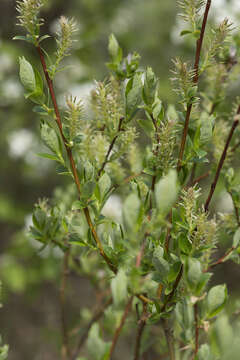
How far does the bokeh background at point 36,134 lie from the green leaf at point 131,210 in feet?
4.27

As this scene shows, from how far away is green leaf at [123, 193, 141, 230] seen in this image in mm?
266

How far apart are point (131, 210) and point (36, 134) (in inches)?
77.2

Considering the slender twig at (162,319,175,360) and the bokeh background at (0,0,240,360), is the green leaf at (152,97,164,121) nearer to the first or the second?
the slender twig at (162,319,175,360)

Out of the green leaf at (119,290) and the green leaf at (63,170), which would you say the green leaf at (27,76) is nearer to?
the green leaf at (63,170)

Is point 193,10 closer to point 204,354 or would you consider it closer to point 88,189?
point 88,189

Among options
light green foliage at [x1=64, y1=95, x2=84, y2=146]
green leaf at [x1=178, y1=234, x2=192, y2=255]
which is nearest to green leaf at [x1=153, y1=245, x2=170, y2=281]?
green leaf at [x1=178, y1=234, x2=192, y2=255]

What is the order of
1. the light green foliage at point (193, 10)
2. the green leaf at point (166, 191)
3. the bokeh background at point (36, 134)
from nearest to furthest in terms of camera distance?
the green leaf at point (166, 191)
the light green foliage at point (193, 10)
the bokeh background at point (36, 134)

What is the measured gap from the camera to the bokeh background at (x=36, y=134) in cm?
169

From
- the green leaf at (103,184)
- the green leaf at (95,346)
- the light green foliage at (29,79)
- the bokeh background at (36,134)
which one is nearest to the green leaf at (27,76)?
the light green foliage at (29,79)

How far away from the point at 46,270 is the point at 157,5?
7.98ft

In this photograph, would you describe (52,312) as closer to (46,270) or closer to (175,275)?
(46,270)

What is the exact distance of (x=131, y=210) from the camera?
27 cm

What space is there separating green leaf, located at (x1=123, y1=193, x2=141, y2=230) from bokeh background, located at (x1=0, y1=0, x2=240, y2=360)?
1303 millimetres

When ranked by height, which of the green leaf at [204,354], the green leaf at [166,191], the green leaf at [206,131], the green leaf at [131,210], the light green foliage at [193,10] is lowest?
the green leaf at [204,354]
